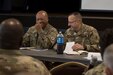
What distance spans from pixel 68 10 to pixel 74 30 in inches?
96.3

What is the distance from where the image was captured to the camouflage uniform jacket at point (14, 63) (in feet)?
6.60

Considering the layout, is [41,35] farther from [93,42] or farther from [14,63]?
[14,63]

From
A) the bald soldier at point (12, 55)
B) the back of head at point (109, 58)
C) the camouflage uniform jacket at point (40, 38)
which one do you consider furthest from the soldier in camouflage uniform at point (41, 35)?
the back of head at point (109, 58)

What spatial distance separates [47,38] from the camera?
557 cm

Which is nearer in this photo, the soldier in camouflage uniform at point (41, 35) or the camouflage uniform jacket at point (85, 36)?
the camouflage uniform jacket at point (85, 36)

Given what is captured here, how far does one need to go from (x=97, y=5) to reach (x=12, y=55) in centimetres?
575

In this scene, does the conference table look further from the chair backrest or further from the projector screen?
the projector screen

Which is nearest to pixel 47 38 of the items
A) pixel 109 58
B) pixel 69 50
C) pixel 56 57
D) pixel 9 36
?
pixel 69 50

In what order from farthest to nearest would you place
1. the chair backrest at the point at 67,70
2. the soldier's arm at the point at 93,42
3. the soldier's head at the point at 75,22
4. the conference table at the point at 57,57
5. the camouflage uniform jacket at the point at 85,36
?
the soldier's head at the point at 75,22 < the camouflage uniform jacket at the point at 85,36 < the soldier's arm at the point at 93,42 < the conference table at the point at 57,57 < the chair backrest at the point at 67,70

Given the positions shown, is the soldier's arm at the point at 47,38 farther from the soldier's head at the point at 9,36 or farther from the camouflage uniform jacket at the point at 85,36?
the soldier's head at the point at 9,36

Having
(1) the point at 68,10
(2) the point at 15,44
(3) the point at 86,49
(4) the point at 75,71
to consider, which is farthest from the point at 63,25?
(2) the point at 15,44

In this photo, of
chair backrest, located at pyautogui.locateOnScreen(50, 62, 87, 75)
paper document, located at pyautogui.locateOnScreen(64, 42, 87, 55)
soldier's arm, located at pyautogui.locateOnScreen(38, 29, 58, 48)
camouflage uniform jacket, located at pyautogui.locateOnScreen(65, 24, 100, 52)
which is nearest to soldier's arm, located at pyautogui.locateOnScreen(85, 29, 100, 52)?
camouflage uniform jacket, located at pyautogui.locateOnScreen(65, 24, 100, 52)

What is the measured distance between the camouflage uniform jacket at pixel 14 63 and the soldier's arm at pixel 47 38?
132 inches

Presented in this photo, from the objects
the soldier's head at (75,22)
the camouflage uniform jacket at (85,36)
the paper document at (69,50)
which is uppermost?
the soldier's head at (75,22)
